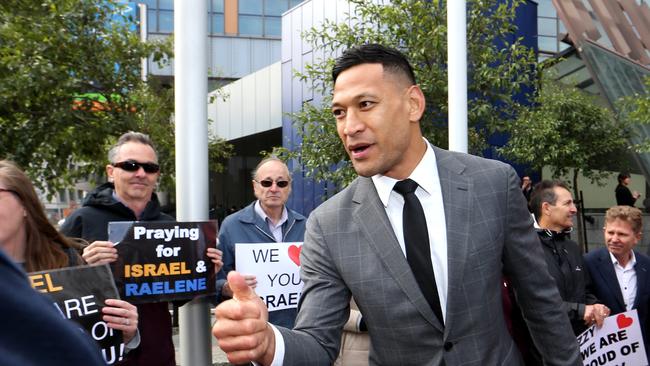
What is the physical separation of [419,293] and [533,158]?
11.6 metres

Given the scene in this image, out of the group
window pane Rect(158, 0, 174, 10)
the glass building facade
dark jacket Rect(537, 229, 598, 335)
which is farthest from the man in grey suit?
window pane Rect(158, 0, 174, 10)

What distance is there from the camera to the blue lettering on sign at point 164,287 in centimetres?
356

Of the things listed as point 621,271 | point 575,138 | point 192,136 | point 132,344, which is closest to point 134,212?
point 192,136

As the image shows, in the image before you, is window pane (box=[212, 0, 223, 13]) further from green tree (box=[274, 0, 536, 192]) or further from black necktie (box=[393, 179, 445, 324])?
black necktie (box=[393, 179, 445, 324])

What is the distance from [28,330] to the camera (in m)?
0.70

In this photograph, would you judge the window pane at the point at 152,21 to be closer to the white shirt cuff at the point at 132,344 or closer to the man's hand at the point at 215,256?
the man's hand at the point at 215,256

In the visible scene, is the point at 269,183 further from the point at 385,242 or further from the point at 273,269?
the point at 385,242

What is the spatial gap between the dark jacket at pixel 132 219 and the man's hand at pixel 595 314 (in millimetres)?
2710

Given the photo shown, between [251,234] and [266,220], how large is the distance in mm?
193

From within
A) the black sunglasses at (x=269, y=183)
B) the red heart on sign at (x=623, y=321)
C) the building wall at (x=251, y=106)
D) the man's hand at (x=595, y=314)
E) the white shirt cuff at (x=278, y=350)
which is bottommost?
the red heart on sign at (x=623, y=321)

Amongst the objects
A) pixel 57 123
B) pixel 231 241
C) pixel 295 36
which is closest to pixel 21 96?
pixel 57 123

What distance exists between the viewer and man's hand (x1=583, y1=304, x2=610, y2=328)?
440 centimetres

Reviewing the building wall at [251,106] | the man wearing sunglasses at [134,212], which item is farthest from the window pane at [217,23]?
the man wearing sunglasses at [134,212]

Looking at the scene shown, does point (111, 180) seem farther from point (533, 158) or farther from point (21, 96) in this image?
point (533, 158)
